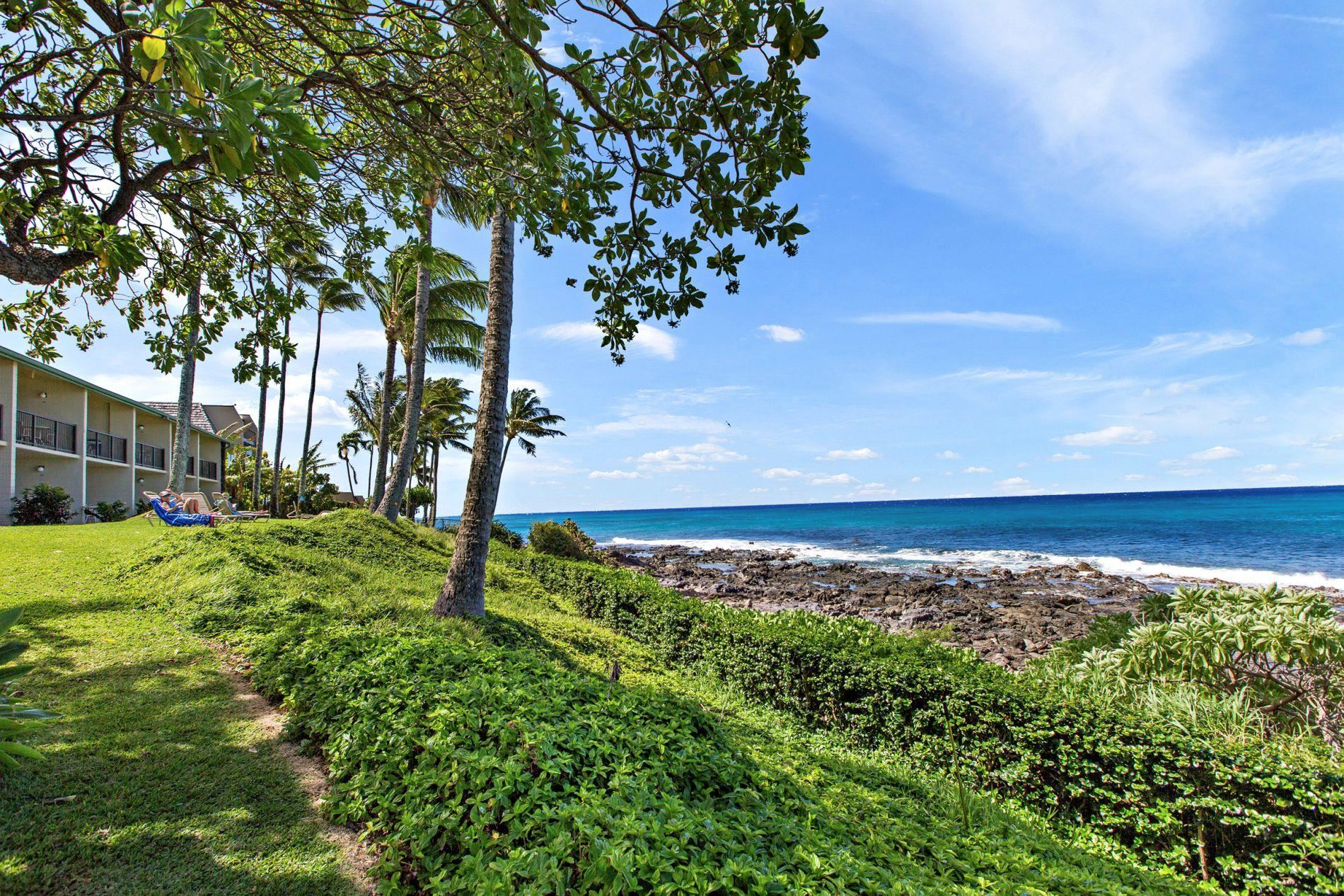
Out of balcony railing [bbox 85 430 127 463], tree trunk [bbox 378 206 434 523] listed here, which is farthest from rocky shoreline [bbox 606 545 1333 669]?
balcony railing [bbox 85 430 127 463]

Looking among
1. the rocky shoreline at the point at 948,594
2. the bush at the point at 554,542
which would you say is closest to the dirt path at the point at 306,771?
the rocky shoreline at the point at 948,594

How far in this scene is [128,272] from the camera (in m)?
3.68

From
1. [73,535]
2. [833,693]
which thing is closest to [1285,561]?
[833,693]

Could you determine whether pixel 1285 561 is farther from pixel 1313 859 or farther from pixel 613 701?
pixel 613 701

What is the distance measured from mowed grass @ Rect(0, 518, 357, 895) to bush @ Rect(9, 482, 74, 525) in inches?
726

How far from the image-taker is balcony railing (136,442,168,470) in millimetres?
27391

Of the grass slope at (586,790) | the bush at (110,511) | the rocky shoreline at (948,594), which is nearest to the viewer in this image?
the grass slope at (586,790)

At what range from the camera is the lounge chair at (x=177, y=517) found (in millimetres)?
15297

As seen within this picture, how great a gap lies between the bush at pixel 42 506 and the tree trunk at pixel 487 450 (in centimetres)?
1919

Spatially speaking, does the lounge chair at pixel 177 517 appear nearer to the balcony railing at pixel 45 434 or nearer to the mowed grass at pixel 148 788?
the balcony railing at pixel 45 434

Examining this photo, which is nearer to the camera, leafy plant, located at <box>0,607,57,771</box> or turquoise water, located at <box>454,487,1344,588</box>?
leafy plant, located at <box>0,607,57,771</box>

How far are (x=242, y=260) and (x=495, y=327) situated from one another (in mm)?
3716

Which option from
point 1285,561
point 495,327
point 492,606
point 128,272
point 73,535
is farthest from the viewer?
point 1285,561

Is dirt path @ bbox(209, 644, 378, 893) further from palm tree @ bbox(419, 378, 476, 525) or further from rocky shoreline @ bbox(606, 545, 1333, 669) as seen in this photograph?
palm tree @ bbox(419, 378, 476, 525)
